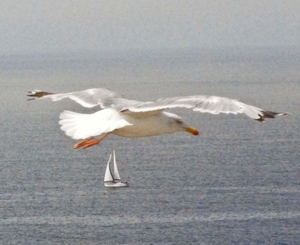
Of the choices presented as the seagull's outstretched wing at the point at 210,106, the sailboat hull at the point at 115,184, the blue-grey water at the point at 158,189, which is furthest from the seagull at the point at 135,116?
the sailboat hull at the point at 115,184

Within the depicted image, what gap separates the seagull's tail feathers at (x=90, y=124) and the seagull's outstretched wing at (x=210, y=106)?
42 centimetres

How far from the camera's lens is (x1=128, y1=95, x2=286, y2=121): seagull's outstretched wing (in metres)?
12.4

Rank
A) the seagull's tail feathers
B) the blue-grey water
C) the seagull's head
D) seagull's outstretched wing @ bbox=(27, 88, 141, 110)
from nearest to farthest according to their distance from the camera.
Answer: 1. the seagull's tail feathers
2. the seagull's head
3. seagull's outstretched wing @ bbox=(27, 88, 141, 110)
4. the blue-grey water

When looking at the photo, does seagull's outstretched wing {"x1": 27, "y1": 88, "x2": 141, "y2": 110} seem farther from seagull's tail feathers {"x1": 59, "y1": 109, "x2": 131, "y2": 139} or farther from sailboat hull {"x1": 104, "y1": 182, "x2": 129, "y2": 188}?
sailboat hull {"x1": 104, "y1": 182, "x2": 129, "y2": 188}

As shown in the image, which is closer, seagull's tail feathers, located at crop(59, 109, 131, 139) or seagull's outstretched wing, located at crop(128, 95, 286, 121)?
seagull's outstretched wing, located at crop(128, 95, 286, 121)

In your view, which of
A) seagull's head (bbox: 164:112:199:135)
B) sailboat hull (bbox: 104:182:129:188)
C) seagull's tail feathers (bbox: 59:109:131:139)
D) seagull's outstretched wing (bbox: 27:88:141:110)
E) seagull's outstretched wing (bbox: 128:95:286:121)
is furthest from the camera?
sailboat hull (bbox: 104:182:129:188)

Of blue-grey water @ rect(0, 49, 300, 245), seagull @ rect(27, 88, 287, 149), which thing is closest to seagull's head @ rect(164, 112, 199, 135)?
seagull @ rect(27, 88, 287, 149)

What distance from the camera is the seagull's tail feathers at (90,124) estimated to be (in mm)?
13072

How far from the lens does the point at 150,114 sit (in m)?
14.1

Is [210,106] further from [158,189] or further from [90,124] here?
[158,189]

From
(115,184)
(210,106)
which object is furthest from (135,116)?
(115,184)

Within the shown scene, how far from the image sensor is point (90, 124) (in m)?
13.7

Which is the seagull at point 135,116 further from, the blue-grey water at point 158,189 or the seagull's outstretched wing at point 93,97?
the blue-grey water at point 158,189

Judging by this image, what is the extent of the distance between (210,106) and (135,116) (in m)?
1.62
